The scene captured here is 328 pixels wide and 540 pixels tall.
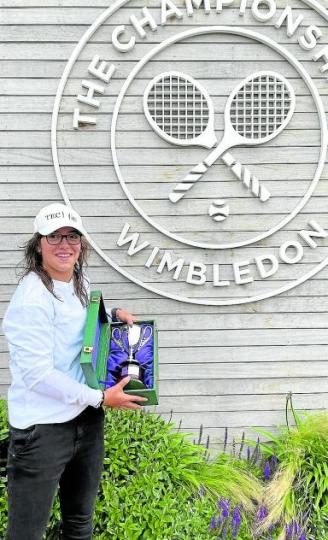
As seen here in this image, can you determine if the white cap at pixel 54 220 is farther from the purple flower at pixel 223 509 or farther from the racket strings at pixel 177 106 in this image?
the purple flower at pixel 223 509

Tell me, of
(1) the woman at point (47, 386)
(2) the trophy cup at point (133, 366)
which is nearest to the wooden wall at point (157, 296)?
(2) the trophy cup at point (133, 366)

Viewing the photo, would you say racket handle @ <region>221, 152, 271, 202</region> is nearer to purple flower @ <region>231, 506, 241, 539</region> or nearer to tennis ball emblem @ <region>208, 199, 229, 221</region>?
tennis ball emblem @ <region>208, 199, 229, 221</region>

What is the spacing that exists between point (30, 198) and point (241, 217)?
126 cm

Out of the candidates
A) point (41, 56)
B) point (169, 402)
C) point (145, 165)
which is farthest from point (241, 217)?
point (41, 56)

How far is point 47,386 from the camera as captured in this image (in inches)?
79.8

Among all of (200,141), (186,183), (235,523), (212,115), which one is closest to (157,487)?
(235,523)

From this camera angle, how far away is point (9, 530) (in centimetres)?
215

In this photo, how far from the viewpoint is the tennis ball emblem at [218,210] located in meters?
3.55

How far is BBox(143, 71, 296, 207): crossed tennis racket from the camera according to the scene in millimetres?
3496

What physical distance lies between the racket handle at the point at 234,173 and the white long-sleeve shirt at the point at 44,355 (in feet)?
4.89

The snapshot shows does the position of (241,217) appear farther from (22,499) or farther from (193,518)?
(22,499)

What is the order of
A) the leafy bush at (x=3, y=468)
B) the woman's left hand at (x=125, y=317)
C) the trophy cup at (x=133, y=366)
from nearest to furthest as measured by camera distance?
the trophy cup at (x=133, y=366) < the woman's left hand at (x=125, y=317) < the leafy bush at (x=3, y=468)

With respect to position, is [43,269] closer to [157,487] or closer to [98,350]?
[98,350]

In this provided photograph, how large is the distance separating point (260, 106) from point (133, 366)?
193 cm
